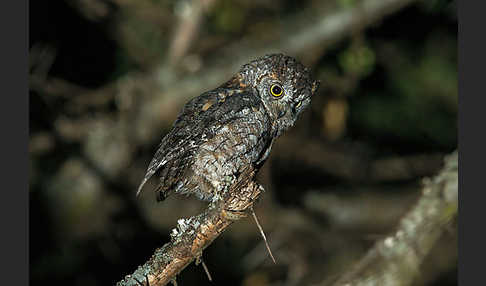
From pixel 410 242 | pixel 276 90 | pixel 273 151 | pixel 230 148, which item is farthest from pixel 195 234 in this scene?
pixel 273 151

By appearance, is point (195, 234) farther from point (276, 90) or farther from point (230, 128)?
point (276, 90)

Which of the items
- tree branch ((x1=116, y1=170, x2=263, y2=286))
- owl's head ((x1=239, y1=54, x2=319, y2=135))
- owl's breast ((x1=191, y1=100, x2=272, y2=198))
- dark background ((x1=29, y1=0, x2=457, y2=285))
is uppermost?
dark background ((x1=29, y1=0, x2=457, y2=285))

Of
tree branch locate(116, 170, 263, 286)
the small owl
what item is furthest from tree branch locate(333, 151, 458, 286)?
tree branch locate(116, 170, 263, 286)

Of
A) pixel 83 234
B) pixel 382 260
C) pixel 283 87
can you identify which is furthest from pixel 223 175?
pixel 83 234

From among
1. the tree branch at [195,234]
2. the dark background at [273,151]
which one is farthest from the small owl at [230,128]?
the dark background at [273,151]

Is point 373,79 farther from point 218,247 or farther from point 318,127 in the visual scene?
point 218,247

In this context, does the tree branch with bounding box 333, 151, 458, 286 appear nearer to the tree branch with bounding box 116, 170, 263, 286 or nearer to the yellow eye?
the yellow eye
